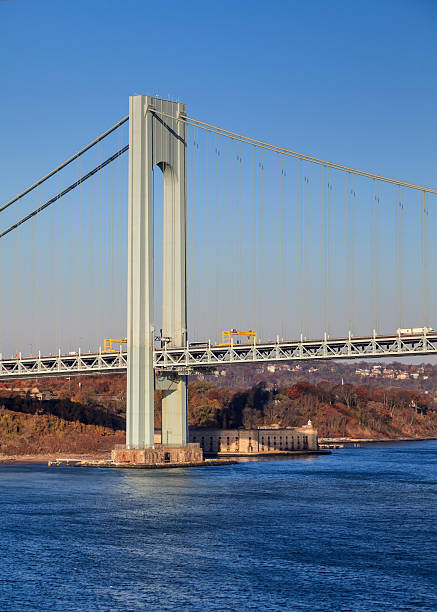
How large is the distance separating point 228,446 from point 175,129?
120ft

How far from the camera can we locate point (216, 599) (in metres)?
32.3

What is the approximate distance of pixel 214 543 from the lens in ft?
138

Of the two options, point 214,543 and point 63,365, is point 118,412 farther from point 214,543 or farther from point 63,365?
point 214,543

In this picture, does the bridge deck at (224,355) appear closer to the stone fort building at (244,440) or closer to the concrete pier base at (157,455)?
the concrete pier base at (157,455)

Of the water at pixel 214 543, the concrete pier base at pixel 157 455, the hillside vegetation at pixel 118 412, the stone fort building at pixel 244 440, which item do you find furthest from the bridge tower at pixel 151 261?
the hillside vegetation at pixel 118 412

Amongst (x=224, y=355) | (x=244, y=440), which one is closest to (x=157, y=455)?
(x=224, y=355)

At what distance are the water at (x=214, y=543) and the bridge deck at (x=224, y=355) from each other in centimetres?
845

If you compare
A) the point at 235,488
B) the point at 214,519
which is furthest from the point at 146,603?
the point at 235,488

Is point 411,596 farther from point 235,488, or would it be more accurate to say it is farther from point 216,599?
point 235,488

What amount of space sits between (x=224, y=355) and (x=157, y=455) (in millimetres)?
8691

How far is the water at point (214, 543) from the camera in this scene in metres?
32.8

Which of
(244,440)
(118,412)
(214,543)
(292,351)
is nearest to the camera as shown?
(214,543)

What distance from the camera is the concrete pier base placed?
7306cm

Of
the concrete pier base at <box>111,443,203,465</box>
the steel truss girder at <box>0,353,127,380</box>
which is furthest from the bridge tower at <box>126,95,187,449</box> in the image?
the steel truss girder at <box>0,353,127,380</box>
